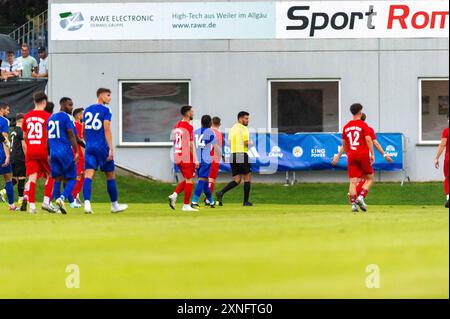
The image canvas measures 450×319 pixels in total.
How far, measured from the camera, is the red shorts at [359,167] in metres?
23.6

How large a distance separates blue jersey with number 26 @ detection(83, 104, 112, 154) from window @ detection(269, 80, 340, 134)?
16880mm

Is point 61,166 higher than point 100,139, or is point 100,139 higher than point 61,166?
point 100,139

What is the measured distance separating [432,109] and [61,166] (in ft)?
58.9

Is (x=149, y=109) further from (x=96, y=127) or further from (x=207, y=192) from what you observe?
(x=96, y=127)

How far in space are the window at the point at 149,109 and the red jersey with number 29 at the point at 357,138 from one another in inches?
584

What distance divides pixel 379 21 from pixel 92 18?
8.19 meters

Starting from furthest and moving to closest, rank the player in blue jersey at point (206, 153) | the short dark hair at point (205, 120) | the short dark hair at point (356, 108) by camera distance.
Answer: the player in blue jersey at point (206, 153) < the short dark hair at point (205, 120) < the short dark hair at point (356, 108)

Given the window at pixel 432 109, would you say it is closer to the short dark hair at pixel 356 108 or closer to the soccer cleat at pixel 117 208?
the short dark hair at pixel 356 108

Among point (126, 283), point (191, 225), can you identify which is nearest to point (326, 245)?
point (126, 283)

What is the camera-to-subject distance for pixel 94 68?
37.8 meters

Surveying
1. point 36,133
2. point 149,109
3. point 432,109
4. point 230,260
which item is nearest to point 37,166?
point 36,133

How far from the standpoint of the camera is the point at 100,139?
20922 millimetres

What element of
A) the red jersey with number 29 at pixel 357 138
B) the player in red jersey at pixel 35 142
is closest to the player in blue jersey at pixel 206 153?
the red jersey with number 29 at pixel 357 138
